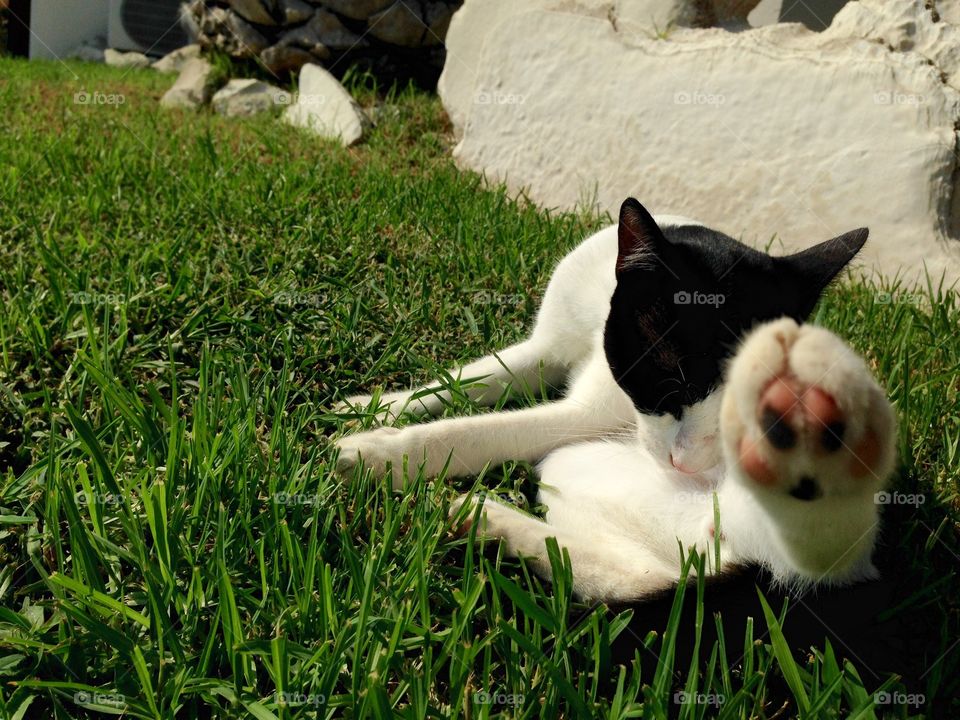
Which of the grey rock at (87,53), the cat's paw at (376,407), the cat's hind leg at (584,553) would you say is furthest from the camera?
the grey rock at (87,53)

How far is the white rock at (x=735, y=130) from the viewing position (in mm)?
2869

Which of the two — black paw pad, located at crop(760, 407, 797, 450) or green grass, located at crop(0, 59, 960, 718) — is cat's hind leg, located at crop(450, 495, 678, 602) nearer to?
green grass, located at crop(0, 59, 960, 718)

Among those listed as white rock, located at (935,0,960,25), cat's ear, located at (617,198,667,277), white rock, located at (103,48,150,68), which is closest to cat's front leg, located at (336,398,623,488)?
cat's ear, located at (617,198,667,277)

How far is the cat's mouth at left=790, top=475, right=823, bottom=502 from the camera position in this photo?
1049 millimetres

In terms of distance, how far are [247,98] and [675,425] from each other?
453cm

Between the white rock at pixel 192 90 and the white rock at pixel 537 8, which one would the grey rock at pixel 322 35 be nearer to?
the white rock at pixel 192 90

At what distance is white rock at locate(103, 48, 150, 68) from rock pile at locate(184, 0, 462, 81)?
12.0 feet

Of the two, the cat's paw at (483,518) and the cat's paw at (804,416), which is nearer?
the cat's paw at (804,416)

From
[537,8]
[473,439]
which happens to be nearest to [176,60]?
[537,8]

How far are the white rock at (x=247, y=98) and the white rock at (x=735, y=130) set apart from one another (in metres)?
1.88

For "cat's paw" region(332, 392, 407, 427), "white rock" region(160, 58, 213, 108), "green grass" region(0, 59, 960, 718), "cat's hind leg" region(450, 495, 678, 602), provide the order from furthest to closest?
1. "white rock" region(160, 58, 213, 108)
2. "cat's paw" region(332, 392, 407, 427)
3. "cat's hind leg" region(450, 495, 678, 602)
4. "green grass" region(0, 59, 960, 718)

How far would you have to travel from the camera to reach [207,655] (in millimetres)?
1147

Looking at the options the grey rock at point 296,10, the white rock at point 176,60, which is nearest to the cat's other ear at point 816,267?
the grey rock at point 296,10

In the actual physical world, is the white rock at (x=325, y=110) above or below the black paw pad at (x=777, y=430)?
below
